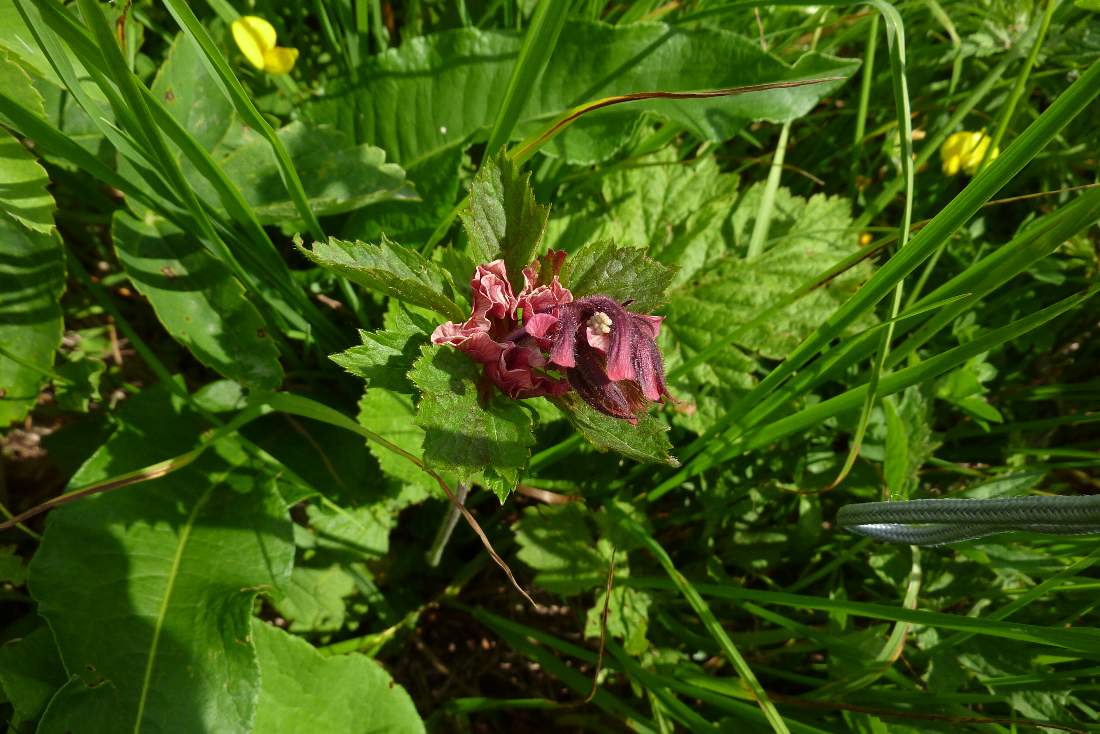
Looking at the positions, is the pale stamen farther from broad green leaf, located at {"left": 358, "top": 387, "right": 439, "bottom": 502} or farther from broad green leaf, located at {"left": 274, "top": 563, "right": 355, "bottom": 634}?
broad green leaf, located at {"left": 274, "top": 563, "right": 355, "bottom": 634}

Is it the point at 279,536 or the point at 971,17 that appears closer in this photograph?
the point at 279,536

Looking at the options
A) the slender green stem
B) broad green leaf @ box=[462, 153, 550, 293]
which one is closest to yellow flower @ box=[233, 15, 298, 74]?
broad green leaf @ box=[462, 153, 550, 293]

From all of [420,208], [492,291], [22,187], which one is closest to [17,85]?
[22,187]

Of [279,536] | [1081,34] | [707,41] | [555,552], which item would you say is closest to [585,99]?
[707,41]

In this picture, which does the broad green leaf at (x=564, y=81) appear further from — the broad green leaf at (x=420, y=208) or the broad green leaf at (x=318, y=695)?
the broad green leaf at (x=318, y=695)

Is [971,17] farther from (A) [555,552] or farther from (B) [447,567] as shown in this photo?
(B) [447,567]

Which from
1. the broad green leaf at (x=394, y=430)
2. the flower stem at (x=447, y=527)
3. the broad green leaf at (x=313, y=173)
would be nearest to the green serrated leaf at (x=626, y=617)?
the flower stem at (x=447, y=527)
